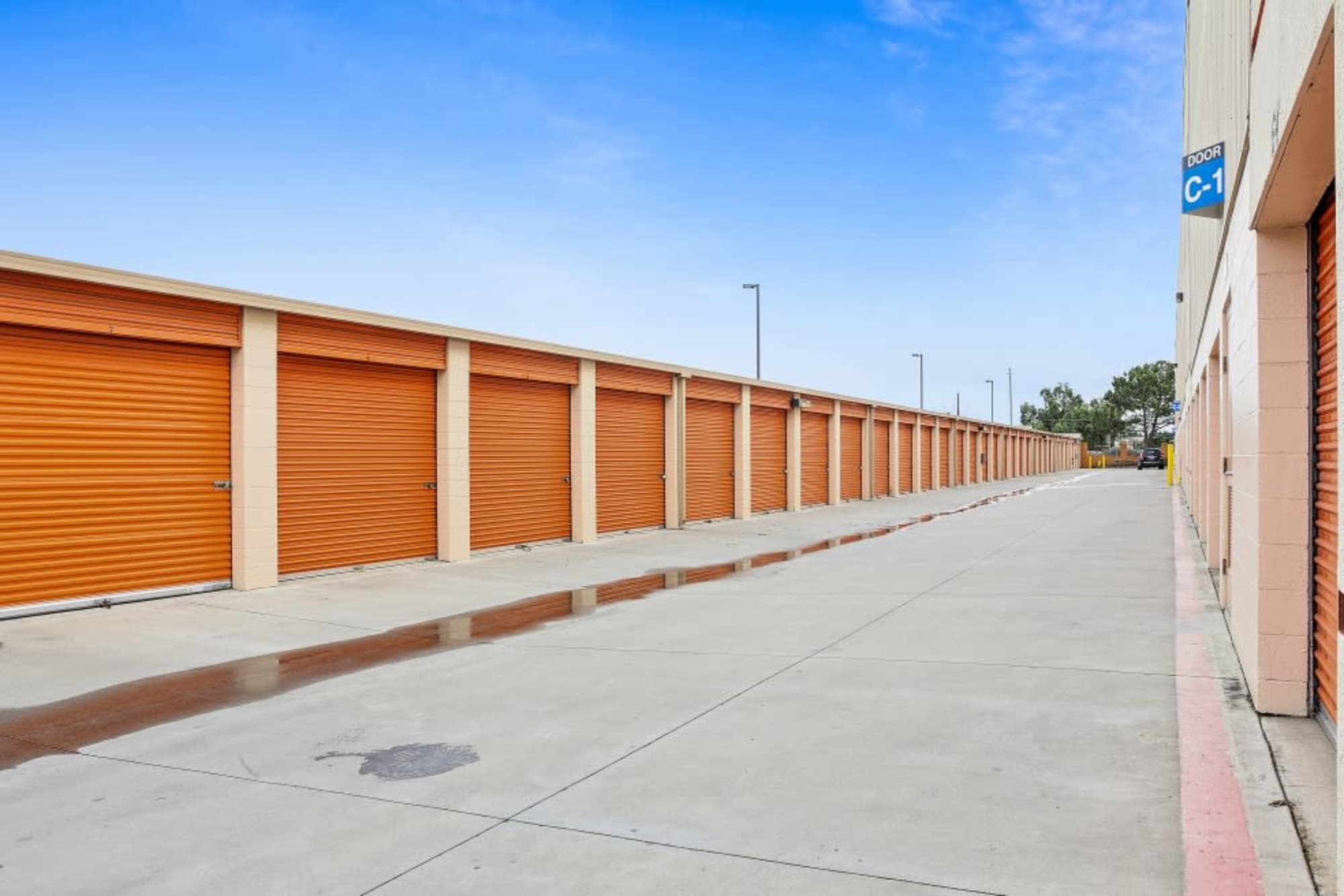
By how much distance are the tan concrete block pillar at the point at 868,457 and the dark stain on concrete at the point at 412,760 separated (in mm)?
28010

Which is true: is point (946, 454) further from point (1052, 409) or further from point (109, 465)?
point (1052, 409)

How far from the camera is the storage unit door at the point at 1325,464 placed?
15.7 feet

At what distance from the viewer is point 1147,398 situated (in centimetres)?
11119

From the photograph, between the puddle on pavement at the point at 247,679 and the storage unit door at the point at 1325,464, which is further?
the puddle on pavement at the point at 247,679

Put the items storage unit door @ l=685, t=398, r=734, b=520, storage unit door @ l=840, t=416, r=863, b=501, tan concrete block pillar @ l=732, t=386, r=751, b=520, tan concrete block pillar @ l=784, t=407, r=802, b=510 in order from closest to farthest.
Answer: storage unit door @ l=685, t=398, r=734, b=520 → tan concrete block pillar @ l=732, t=386, r=751, b=520 → tan concrete block pillar @ l=784, t=407, r=802, b=510 → storage unit door @ l=840, t=416, r=863, b=501

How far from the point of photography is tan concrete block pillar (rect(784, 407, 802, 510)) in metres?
26.5

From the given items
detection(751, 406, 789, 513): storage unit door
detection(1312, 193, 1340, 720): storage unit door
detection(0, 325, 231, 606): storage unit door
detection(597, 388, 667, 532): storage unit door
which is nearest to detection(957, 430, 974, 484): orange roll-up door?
detection(751, 406, 789, 513): storage unit door

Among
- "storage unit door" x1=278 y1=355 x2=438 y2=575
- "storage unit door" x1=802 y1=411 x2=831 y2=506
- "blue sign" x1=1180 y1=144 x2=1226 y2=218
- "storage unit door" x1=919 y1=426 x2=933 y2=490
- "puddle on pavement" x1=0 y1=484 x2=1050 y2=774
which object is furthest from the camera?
"storage unit door" x1=919 y1=426 x2=933 y2=490

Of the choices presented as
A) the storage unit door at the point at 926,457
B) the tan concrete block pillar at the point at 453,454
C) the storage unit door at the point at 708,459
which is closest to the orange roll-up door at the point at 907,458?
the storage unit door at the point at 926,457

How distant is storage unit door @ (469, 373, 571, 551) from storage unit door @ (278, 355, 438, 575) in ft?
3.36

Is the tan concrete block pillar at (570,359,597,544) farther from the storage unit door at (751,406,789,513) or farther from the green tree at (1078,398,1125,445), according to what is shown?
the green tree at (1078,398,1125,445)

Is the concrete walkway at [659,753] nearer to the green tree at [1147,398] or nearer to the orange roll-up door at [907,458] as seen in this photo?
the orange roll-up door at [907,458]

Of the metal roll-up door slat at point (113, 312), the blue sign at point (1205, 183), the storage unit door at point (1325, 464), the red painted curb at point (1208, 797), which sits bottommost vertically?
the red painted curb at point (1208, 797)

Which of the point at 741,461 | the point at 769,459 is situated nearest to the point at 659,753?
the point at 741,461
